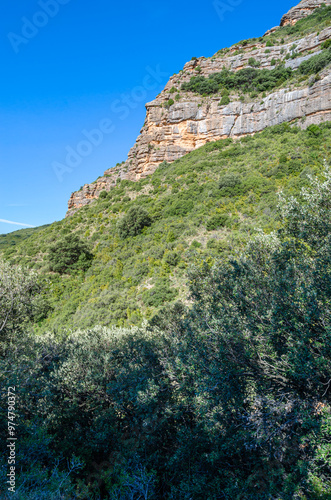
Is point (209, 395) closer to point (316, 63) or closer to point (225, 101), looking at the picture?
point (316, 63)

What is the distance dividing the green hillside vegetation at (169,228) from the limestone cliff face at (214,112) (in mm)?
3086

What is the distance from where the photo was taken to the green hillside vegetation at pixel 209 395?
192 inches

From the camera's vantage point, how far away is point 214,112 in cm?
4000

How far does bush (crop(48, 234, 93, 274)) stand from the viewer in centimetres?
2808

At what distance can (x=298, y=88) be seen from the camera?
106 ft

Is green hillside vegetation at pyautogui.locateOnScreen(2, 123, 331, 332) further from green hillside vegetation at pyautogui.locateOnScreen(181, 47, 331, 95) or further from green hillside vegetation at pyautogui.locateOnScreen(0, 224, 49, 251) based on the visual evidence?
green hillside vegetation at pyautogui.locateOnScreen(0, 224, 49, 251)

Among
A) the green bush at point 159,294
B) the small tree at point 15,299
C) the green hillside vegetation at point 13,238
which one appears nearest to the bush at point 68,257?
the green bush at point 159,294

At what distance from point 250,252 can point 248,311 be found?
278cm

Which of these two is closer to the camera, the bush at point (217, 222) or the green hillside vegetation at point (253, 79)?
the bush at point (217, 222)

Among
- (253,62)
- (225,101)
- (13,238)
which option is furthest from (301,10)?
(13,238)

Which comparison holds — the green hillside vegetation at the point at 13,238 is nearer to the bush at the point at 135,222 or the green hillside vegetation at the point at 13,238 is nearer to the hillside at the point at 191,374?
the bush at the point at 135,222

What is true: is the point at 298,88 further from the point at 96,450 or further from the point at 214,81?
the point at 96,450

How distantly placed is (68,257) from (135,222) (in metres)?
9.04

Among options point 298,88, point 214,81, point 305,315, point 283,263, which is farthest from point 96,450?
point 214,81
